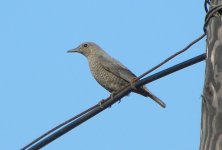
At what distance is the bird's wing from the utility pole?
7746 mm

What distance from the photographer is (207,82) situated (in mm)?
4434

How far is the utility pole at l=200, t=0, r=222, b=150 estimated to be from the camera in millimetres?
4156

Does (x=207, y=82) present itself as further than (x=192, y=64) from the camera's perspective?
No

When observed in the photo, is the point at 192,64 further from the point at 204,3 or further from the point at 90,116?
the point at 90,116

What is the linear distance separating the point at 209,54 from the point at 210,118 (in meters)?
0.54

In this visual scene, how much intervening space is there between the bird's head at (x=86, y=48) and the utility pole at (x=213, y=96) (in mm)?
9594

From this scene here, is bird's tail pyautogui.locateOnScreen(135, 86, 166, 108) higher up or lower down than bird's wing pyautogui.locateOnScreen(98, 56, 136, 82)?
lower down

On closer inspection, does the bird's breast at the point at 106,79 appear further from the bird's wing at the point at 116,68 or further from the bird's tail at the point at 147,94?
the bird's tail at the point at 147,94

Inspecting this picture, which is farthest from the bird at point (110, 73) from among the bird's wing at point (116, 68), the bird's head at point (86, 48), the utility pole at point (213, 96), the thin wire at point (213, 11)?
the utility pole at point (213, 96)

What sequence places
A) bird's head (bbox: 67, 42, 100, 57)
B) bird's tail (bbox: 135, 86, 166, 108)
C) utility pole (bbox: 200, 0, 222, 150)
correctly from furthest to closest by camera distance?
bird's head (bbox: 67, 42, 100, 57)
bird's tail (bbox: 135, 86, 166, 108)
utility pole (bbox: 200, 0, 222, 150)

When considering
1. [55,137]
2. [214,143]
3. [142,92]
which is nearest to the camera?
[214,143]

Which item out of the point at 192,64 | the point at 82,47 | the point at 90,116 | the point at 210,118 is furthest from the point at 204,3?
the point at 82,47

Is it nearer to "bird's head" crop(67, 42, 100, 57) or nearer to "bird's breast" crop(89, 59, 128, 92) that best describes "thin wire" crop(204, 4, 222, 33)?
"bird's breast" crop(89, 59, 128, 92)

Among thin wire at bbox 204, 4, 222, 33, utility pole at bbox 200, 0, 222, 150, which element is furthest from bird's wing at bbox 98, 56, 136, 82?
utility pole at bbox 200, 0, 222, 150
